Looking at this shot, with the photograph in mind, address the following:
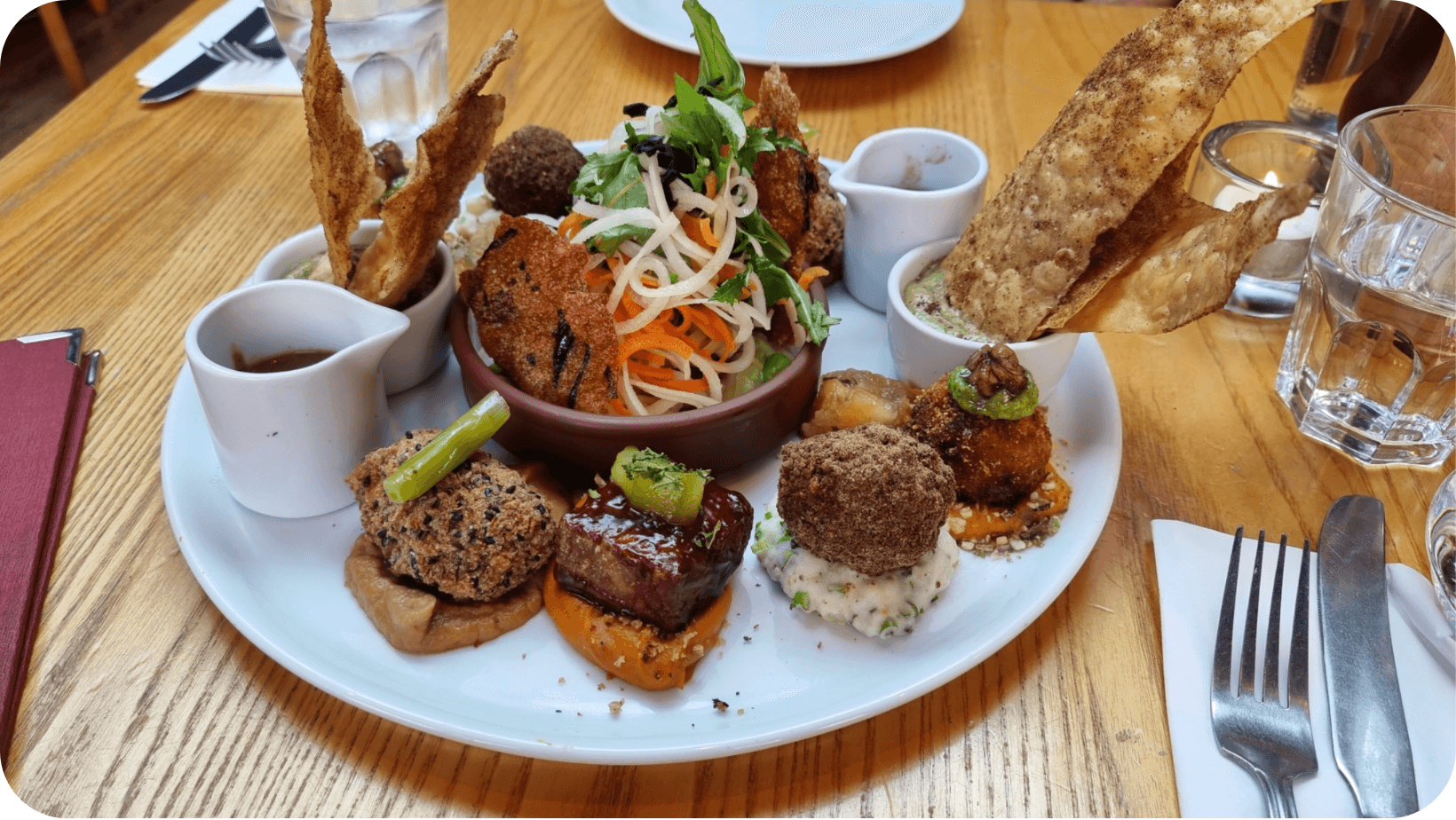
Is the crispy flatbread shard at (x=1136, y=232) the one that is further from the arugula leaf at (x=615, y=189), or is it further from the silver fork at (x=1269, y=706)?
the arugula leaf at (x=615, y=189)

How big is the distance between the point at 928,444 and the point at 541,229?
3.38 ft

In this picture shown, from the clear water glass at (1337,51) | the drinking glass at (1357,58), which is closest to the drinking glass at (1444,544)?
the drinking glass at (1357,58)

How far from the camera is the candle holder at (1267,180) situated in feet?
8.87

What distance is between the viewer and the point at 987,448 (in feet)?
6.53

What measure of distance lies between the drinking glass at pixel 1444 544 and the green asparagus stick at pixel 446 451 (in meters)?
1.95

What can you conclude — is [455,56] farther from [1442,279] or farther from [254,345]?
[1442,279]

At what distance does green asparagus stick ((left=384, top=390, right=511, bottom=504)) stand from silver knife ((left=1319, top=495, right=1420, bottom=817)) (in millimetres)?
1677

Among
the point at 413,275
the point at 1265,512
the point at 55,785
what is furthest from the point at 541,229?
the point at 1265,512

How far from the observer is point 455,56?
3967 millimetres

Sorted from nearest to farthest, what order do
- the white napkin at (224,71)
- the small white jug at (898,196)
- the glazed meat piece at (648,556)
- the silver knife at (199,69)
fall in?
the glazed meat piece at (648,556) < the small white jug at (898,196) < the silver knife at (199,69) < the white napkin at (224,71)

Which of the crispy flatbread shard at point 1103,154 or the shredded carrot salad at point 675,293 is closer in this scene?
the crispy flatbread shard at point 1103,154

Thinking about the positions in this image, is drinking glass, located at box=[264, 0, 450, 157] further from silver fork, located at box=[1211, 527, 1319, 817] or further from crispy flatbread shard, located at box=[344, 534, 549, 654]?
silver fork, located at box=[1211, 527, 1319, 817]

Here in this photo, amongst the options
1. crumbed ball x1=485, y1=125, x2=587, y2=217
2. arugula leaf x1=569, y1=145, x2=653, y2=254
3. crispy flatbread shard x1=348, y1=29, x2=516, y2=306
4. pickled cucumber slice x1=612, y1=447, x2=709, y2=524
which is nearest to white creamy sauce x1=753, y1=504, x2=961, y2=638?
pickled cucumber slice x1=612, y1=447, x2=709, y2=524

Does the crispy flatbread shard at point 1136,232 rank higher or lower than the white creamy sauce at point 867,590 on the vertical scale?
higher
